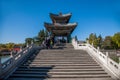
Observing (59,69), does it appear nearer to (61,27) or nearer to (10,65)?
(10,65)

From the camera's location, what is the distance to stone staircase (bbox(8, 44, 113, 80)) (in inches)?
380

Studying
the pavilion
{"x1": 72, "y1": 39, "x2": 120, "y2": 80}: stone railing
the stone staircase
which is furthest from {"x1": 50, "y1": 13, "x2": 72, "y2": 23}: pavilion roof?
the stone staircase

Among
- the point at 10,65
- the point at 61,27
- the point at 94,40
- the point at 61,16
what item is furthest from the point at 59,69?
the point at 94,40

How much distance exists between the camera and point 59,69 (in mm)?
10719

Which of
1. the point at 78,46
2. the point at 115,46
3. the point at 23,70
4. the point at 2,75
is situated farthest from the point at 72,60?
the point at 115,46

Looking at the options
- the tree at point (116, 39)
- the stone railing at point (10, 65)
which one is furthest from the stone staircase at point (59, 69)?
the tree at point (116, 39)

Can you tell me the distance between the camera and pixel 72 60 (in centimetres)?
1290

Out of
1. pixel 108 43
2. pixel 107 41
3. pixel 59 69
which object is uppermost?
pixel 107 41

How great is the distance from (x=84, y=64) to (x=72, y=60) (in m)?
1.23

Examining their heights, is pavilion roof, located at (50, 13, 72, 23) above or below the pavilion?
above

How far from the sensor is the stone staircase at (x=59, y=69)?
9.66 m

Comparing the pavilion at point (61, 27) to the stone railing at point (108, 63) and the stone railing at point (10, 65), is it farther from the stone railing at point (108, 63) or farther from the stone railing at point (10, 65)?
the stone railing at point (10, 65)

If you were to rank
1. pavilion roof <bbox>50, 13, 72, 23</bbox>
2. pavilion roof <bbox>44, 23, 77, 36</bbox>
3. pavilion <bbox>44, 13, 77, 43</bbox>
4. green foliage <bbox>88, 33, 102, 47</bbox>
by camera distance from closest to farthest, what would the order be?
pavilion roof <bbox>44, 23, 77, 36</bbox> < pavilion <bbox>44, 13, 77, 43</bbox> < pavilion roof <bbox>50, 13, 72, 23</bbox> < green foliage <bbox>88, 33, 102, 47</bbox>

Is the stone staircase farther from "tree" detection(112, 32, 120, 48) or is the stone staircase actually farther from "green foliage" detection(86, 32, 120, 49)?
"tree" detection(112, 32, 120, 48)
